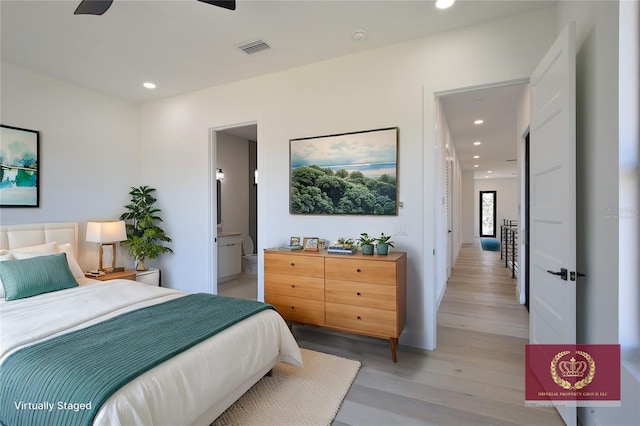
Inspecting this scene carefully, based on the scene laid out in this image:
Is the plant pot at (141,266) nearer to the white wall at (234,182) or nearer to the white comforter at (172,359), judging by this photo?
the white comforter at (172,359)

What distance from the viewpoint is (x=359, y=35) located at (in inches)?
107

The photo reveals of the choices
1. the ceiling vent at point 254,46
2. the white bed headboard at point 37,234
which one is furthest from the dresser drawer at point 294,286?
the white bed headboard at point 37,234

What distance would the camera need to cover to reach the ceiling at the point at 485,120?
3843 millimetres

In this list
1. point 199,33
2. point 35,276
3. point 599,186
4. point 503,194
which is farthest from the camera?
point 503,194

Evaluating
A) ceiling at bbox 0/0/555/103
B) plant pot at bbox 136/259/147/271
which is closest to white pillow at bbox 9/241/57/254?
plant pot at bbox 136/259/147/271

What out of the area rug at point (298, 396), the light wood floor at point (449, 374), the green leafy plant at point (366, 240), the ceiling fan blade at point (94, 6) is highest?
the ceiling fan blade at point (94, 6)

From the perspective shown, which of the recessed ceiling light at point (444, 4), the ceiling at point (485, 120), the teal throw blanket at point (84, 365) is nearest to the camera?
the teal throw blanket at point (84, 365)

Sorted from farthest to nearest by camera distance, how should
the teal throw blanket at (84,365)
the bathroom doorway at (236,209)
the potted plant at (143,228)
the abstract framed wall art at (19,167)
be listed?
the bathroom doorway at (236,209), the potted plant at (143,228), the abstract framed wall art at (19,167), the teal throw blanket at (84,365)

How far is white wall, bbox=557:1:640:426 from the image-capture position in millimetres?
1442

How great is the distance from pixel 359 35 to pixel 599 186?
2.21 metres

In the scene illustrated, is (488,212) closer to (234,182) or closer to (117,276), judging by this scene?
(234,182)

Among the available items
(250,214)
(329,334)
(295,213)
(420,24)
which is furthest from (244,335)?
(250,214)

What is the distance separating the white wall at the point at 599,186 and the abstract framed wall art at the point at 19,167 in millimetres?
5117

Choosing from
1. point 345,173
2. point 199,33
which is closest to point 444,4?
point 345,173
